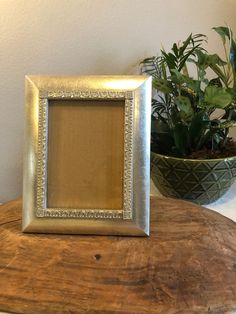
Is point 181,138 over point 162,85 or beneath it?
beneath

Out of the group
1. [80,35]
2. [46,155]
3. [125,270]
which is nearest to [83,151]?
[46,155]

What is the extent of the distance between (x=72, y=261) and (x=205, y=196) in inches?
14.2

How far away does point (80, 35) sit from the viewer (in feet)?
2.79

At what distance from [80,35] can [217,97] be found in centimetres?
39

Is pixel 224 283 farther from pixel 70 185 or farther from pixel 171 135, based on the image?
pixel 171 135

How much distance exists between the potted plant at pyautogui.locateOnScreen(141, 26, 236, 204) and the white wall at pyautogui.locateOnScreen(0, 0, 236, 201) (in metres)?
0.15

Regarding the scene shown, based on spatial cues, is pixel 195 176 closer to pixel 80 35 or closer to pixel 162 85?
pixel 162 85

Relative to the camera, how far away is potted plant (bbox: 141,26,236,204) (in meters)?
0.71

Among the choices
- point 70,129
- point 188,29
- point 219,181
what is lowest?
point 219,181

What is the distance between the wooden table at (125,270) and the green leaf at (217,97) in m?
0.21

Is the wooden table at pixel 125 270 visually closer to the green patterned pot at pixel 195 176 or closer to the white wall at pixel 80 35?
the green patterned pot at pixel 195 176

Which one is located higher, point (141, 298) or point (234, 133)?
point (234, 133)

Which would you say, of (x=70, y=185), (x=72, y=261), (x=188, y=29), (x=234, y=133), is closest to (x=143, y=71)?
(x=188, y=29)

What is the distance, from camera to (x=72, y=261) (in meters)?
0.52
